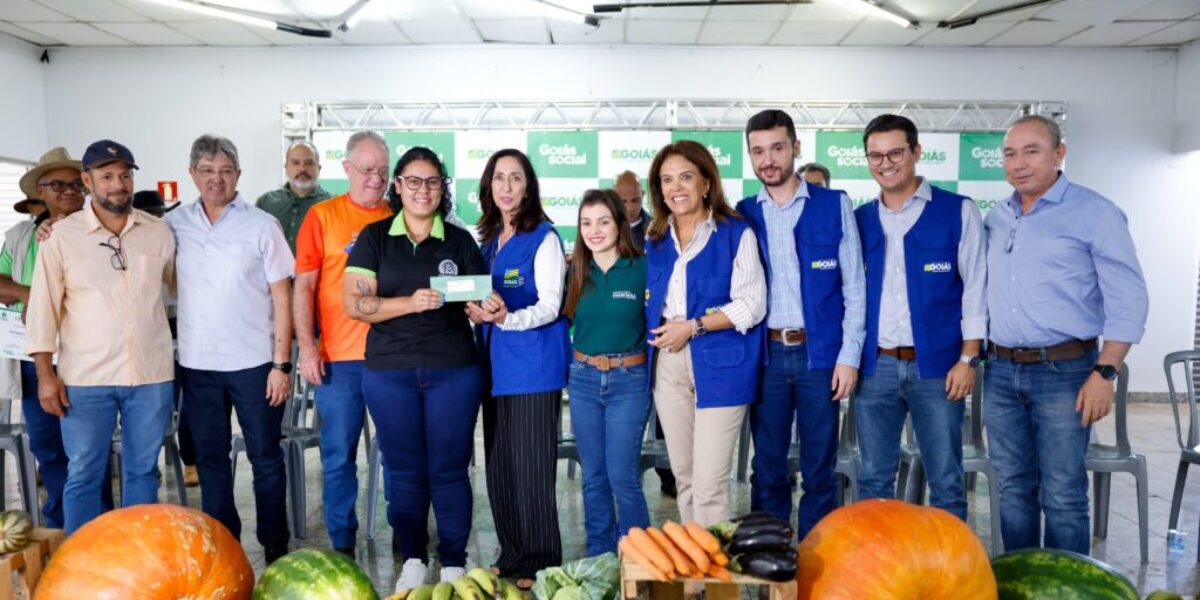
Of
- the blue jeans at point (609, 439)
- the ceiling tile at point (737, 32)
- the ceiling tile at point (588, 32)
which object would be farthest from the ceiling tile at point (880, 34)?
the blue jeans at point (609, 439)

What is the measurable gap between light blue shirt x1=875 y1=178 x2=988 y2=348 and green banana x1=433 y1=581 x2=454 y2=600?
6.15 feet

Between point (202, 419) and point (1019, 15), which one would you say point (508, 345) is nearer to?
point (202, 419)

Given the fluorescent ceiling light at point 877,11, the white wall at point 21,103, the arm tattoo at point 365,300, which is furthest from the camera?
the white wall at point 21,103

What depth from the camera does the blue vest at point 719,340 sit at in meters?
2.79

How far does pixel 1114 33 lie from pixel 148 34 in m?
8.97

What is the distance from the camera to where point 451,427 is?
113 inches

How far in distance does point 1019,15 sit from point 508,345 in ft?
20.1

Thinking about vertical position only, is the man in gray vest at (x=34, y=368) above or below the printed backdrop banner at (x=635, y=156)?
below

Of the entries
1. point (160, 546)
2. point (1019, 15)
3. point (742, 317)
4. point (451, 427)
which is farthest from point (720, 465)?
point (1019, 15)

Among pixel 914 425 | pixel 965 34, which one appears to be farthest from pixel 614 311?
pixel 965 34

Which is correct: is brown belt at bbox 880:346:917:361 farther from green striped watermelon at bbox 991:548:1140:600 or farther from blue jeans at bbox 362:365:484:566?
blue jeans at bbox 362:365:484:566

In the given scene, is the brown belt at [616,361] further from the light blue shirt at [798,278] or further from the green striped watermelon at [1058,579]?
the green striped watermelon at [1058,579]

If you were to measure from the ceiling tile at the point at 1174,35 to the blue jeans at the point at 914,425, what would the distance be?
20.9 ft

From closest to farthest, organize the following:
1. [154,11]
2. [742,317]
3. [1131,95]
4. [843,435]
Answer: [742,317] < [843,435] < [154,11] < [1131,95]
